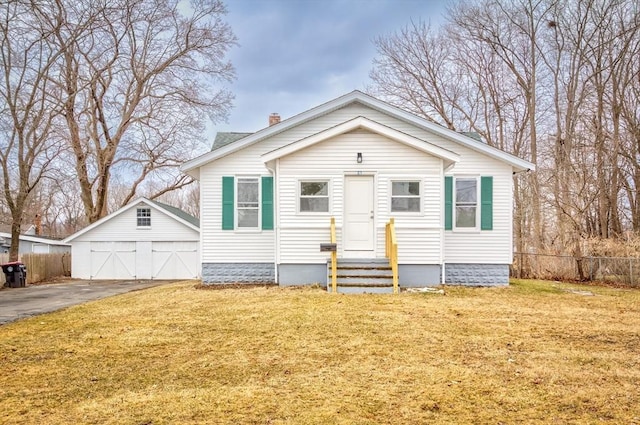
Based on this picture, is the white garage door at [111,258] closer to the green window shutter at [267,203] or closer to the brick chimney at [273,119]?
the brick chimney at [273,119]

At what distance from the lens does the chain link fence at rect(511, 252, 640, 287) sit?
14.2 meters

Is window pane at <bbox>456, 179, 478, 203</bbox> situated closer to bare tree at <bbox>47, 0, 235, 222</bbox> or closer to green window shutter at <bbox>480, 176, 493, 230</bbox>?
green window shutter at <bbox>480, 176, 493, 230</bbox>

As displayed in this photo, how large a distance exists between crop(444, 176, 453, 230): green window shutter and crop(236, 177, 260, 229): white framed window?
5340 mm

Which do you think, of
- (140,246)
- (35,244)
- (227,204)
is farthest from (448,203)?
(35,244)

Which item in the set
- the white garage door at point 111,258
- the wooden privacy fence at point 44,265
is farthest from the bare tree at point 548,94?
the wooden privacy fence at point 44,265

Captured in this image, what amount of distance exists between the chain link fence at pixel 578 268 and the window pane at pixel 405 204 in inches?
284

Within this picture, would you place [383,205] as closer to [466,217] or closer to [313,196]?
[313,196]

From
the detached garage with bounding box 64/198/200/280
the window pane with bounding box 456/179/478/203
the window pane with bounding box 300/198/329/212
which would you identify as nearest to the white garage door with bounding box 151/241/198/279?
the detached garage with bounding box 64/198/200/280

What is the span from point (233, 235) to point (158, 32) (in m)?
19.6

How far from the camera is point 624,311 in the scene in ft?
29.4

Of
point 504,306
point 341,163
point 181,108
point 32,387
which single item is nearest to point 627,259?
point 504,306

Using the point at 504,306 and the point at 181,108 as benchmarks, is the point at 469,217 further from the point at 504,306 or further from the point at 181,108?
the point at 181,108

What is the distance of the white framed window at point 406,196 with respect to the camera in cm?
1192

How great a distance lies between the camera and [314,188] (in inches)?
476
